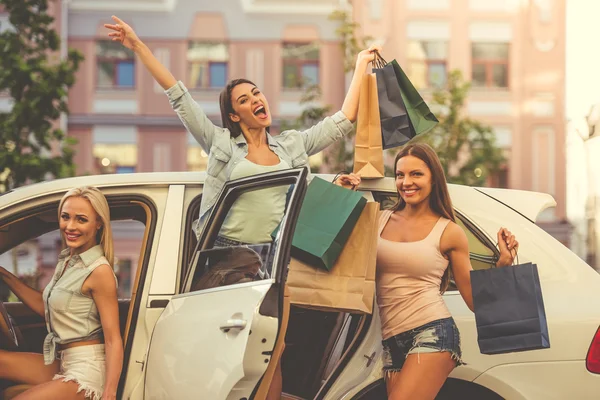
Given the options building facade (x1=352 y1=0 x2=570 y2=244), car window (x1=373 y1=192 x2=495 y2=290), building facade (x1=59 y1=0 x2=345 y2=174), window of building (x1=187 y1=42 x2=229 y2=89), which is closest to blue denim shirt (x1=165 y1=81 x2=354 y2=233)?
car window (x1=373 y1=192 x2=495 y2=290)

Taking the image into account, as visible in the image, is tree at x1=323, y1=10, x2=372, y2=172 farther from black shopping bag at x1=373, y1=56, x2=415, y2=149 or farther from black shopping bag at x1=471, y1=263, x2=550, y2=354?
black shopping bag at x1=471, y1=263, x2=550, y2=354

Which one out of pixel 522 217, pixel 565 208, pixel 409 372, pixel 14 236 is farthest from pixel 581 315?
pixel 565 208

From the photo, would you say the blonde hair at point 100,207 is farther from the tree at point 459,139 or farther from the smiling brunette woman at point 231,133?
the tree at point 459,139

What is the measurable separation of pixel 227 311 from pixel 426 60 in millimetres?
19862

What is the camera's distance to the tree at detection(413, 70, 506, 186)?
16953mm

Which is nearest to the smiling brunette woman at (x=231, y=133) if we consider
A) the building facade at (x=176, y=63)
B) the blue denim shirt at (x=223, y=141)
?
the blue denim shirt at (x=223, y=141)

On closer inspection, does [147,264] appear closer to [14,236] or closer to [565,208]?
[14,236]

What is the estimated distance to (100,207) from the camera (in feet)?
12.3

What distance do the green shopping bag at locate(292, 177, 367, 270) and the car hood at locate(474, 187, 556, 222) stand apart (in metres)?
0.79

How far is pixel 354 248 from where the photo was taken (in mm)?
3479

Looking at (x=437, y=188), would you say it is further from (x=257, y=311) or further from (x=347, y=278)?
(x=257, y=311)

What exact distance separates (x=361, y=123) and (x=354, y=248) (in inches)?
29.8

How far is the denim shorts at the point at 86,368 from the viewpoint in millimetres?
3627

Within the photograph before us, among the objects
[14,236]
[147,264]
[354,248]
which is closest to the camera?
[354,248]
